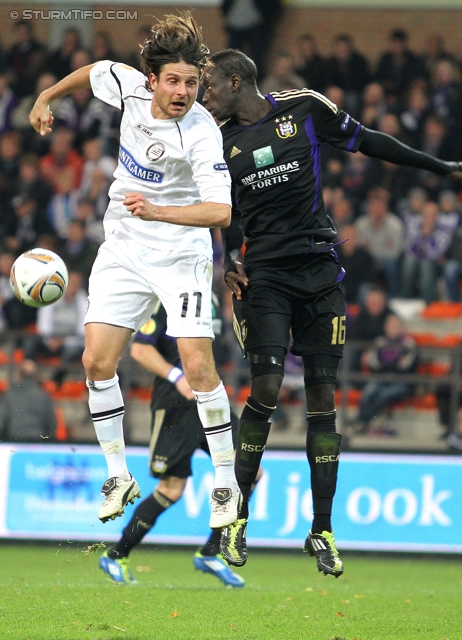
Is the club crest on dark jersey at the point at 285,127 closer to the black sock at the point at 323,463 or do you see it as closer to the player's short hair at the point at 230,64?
the player's short hair at the point at 230,64

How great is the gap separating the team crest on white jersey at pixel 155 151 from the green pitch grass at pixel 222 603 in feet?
9.08

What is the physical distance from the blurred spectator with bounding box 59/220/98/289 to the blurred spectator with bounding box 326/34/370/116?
15.3ft

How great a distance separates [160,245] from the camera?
6004 millimetres

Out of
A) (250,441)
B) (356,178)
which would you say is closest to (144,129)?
(250,441)

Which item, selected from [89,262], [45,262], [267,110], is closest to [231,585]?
[45,262]

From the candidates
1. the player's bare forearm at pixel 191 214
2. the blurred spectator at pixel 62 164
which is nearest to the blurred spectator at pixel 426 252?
the blurred spectator at pixel 62 164

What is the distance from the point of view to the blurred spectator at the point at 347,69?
1539cm

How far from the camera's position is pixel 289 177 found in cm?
627

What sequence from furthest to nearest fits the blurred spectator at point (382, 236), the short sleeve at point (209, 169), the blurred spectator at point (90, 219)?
the blurred spectator at point (90, 219), the blurred spectator at point (382, 236), the short sleeve at point (209, 169)

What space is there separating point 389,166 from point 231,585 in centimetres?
823

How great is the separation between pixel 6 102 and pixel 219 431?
1091 cm

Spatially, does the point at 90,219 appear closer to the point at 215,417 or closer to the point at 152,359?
the point at 152,359

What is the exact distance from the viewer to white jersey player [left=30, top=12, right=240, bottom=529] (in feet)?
18.9

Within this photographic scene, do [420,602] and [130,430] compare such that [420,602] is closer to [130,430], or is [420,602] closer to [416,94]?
[130,430]
